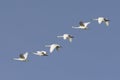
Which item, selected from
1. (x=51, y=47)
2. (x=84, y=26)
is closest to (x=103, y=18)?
(x=84, y=26)

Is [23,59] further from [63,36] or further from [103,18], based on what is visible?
[103,18]

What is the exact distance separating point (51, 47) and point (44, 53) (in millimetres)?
1584

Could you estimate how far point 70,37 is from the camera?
340ft

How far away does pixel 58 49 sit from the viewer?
330 ft

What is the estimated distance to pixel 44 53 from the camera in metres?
100

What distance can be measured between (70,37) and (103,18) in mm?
6735

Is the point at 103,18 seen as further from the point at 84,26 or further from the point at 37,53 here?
the point at 37,53

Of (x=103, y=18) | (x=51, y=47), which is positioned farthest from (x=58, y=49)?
(x=103, y=18)

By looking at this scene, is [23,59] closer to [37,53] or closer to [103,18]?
[37,53]

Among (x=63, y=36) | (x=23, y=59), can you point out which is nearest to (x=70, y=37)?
(x=63, y=36)

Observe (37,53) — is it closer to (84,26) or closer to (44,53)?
(44,53)

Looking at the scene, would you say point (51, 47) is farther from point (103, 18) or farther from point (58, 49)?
point (103, 18)

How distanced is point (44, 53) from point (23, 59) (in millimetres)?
3730

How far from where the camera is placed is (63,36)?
102 meters
